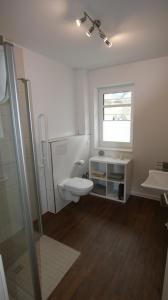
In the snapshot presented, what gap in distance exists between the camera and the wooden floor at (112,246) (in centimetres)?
141

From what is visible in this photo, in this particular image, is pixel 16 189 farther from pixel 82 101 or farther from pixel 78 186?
pixel 82 101

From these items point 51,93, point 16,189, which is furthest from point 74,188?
point 51,93

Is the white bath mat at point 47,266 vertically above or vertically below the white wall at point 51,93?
below

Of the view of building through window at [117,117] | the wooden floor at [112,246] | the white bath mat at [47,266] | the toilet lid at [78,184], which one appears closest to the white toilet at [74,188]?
the toilet lid at [78,184]

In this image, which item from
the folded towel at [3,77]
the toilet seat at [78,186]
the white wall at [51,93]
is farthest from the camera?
the toilet seat at [78,186]

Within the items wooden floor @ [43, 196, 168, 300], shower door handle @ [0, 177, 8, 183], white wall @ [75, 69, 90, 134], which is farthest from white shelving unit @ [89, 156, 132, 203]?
shower door handle @ [0, 177, 8, 183]

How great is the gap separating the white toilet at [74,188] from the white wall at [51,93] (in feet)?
1.09

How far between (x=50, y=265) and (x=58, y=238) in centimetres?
39

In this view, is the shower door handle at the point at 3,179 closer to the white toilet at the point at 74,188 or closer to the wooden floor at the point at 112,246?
the wooden floor at the point at 112,246

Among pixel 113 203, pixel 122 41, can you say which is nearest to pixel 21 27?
pixel 122 41

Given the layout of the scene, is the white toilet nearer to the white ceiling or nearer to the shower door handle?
the shower door handle

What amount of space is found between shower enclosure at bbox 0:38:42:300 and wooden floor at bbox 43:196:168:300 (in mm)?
433

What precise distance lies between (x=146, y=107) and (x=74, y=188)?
1.80 metres

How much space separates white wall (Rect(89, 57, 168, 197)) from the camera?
2527 millimetres
